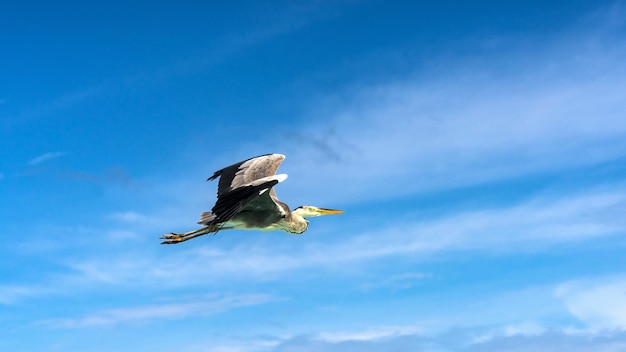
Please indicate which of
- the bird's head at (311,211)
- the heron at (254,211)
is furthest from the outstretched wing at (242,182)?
the bird's head at (311,211)

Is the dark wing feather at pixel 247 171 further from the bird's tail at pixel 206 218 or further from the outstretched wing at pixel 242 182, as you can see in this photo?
the bird's tail at pixel 206 218

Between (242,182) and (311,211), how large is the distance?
14.7 feet

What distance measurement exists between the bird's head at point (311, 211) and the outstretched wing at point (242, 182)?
6.65 feet

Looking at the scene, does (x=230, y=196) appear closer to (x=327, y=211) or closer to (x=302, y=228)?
(x=302, y=228)

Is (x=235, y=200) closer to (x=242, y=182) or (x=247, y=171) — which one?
(x=242, y=182)

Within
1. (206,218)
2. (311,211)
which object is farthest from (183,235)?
(311,211)

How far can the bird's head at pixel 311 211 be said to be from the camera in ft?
86.6

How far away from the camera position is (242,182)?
23.3 m

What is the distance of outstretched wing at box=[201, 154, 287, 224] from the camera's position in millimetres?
19495

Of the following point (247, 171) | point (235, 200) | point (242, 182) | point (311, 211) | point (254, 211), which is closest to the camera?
point (235, 200)

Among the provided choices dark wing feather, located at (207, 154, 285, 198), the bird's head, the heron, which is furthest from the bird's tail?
the bird's head

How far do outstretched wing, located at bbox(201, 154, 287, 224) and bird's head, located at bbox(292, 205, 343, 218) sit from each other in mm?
2028

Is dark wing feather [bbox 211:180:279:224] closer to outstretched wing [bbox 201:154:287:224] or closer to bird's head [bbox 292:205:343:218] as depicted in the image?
outstretched wing [bbox 201:154:287:224]

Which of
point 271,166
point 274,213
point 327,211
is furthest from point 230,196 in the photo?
point 327,211
